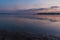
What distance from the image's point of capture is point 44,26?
4.64ft

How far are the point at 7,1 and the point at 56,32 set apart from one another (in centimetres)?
77

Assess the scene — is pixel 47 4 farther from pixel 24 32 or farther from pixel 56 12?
pixel 24 32

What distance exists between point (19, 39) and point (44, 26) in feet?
1.21

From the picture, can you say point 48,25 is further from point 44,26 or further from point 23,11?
point 23,11

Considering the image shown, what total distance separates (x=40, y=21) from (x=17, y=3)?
0.40m

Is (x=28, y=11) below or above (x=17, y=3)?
below

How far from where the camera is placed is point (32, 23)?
1428 millimetres

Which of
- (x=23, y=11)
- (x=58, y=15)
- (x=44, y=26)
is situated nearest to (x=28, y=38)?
(x=44, y=26)

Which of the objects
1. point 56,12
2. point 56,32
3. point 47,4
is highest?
point 47,4

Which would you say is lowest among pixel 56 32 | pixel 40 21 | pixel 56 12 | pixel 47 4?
pixel 56 32

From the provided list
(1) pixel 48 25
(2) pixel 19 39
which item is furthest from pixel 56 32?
(2) pixel 19 39

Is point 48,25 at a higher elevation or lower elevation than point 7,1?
lower

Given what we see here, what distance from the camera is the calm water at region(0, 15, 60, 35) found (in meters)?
1.40

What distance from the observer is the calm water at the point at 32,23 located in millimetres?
1396
